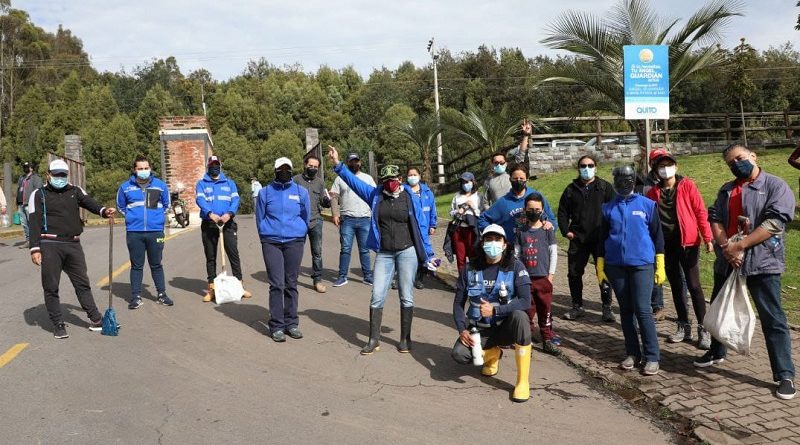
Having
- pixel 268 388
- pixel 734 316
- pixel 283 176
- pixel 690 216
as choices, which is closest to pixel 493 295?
pixel 734 316

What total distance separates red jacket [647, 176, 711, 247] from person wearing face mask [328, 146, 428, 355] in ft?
8.41

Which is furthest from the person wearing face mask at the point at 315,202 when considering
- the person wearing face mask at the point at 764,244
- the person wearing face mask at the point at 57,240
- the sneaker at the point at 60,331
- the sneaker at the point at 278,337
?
the person wearing face mask at the point at 764,244

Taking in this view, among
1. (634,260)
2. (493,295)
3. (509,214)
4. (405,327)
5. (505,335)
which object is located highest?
(509,214)

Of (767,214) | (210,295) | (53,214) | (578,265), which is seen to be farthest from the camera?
(210,295)

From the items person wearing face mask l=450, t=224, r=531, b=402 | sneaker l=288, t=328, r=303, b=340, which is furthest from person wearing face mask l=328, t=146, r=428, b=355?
person wearing face mask l=450, t=224, r=531, b=402

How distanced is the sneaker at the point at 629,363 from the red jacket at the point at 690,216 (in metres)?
1.37

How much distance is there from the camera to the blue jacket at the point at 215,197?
28.1 feet

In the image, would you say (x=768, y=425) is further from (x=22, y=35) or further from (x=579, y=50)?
(x=22, y=35)

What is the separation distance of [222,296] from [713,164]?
55.6ft

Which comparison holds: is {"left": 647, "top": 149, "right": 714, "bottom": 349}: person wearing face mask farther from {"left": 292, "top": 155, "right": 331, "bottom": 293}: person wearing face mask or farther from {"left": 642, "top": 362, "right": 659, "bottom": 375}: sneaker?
{"left": 292, "top": 155, "right": 331, "bottom": 293}: person wearing face mask

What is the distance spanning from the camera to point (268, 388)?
5273 millimetres

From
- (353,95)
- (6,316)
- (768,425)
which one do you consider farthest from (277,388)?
(353,95)

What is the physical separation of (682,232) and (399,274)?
9.30 feet

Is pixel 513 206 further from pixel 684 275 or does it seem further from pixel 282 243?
pixel 282 243
